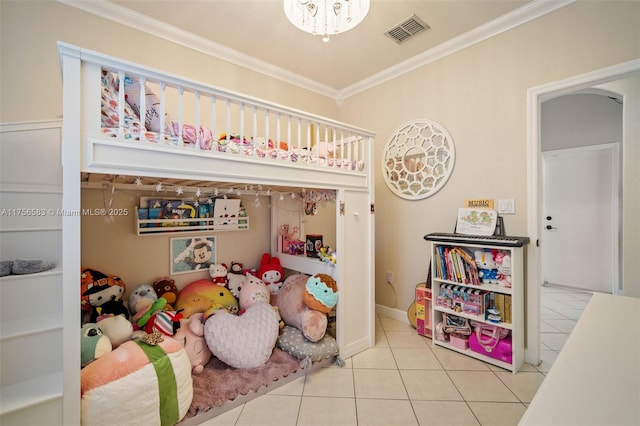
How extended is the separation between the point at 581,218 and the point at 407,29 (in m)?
3.63

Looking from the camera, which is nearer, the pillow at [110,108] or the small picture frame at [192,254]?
the pillow at [110,108]

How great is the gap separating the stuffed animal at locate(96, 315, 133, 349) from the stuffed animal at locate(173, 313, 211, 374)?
0.30 meters

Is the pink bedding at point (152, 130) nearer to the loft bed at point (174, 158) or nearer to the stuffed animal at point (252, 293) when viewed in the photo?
the loft bed at point (174, 158)

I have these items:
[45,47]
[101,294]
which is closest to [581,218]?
[101,294]

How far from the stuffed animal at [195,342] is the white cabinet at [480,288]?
73.2 inches

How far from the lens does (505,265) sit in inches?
79.6

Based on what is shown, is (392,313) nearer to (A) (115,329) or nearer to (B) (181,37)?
(A) (115,329)

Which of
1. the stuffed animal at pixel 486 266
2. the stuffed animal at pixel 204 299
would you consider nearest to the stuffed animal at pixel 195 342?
the stuffed animal at pixel 204 299

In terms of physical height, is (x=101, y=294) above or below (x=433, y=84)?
below

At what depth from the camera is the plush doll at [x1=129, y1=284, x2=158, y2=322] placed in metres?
2.00

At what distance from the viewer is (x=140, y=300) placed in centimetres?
203

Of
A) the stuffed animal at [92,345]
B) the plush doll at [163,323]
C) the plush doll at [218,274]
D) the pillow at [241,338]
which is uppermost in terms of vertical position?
the plush doll at [218,274]

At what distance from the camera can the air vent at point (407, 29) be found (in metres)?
2.25

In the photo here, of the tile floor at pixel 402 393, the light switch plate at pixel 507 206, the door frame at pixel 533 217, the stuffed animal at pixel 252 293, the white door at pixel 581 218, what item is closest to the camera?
the tile floor at pixel 402 393
